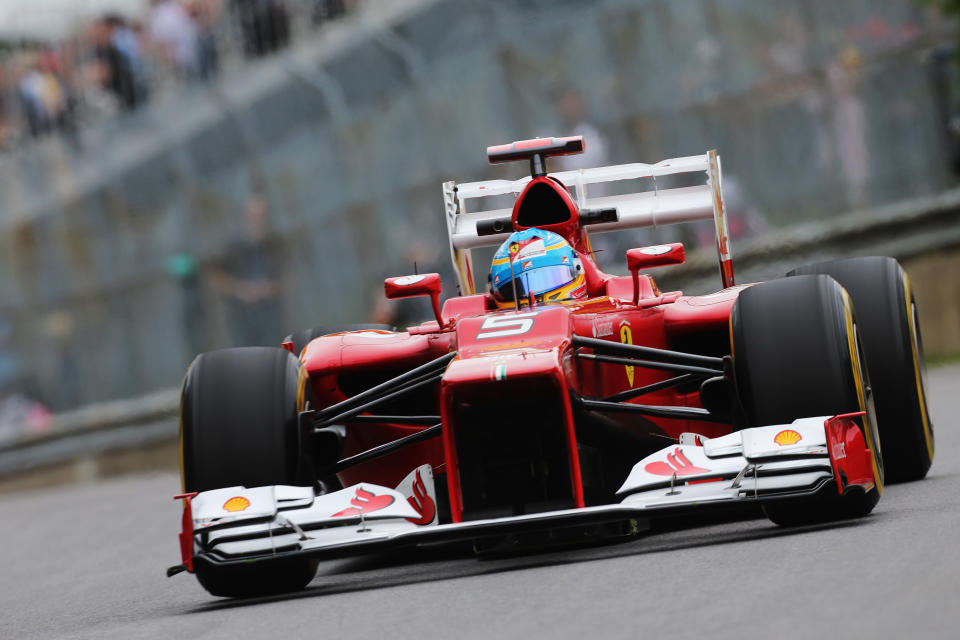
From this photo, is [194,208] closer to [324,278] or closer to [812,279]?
[324,278]

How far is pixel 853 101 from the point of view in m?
15.8

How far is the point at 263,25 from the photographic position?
1794cm

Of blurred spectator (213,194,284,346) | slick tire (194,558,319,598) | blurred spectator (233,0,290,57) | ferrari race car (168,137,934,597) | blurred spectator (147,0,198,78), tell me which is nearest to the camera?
ferrari race car (168,137,934,597)

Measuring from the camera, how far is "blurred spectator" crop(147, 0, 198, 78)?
18.4 metres

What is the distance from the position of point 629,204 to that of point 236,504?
144 inches

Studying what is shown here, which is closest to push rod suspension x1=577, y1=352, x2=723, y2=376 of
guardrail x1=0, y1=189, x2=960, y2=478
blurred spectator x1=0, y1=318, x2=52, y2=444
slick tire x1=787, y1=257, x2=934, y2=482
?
slick tire x1=787, y1=257, x2=934, y2=482

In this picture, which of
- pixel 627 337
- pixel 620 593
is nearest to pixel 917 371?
pixel 627 337

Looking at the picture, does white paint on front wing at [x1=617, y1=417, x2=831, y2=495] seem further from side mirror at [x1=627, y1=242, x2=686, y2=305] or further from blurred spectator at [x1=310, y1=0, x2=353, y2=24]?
blurred spectator at [x1=310, y1=0, x2=353, y2=24]

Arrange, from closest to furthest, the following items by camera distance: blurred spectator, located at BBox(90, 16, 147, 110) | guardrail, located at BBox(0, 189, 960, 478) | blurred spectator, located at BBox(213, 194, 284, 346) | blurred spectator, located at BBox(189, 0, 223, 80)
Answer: guardrail, located at BBox(0, 189, 960, 478) < blurred spectator, located at BBox(213, 194, 284, 346) < blurred spectator, located at BBox(189, 0, 223, 80) < blurred spectator, located at BBox(90, 16, 147, 110)

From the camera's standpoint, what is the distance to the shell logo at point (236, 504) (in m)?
6.49

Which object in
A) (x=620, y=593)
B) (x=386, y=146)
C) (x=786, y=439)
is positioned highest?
(x=386, y=146)

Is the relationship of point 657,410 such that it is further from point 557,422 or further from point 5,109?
point 5,109

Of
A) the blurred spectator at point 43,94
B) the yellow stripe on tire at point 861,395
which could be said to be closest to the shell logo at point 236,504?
the yellow stripe on tire at point 861,395

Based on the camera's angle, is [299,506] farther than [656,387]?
No
